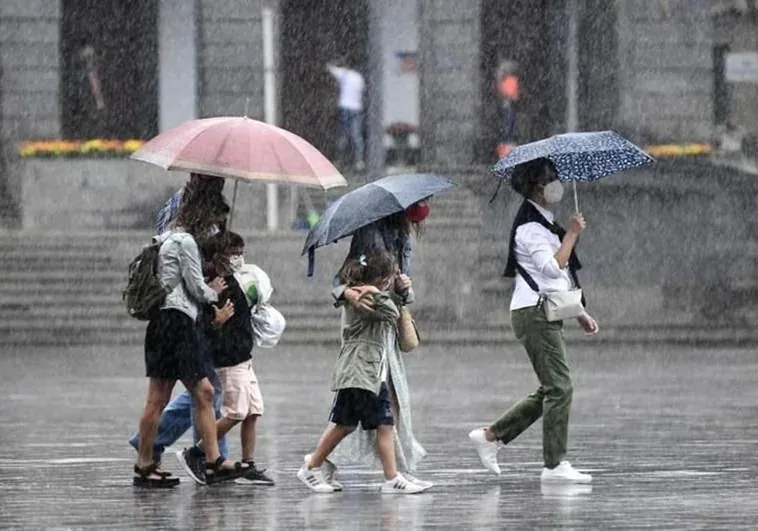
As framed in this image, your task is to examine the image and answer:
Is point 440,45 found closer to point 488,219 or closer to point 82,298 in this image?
point 488,219

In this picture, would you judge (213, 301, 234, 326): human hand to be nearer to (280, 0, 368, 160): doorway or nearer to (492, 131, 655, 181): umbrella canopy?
(492, 131, 655, 181): umbrella canopy

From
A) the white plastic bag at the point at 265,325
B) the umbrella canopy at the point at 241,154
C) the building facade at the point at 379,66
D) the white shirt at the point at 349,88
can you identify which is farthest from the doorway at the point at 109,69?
the umbrella canopy at the point at 241,154

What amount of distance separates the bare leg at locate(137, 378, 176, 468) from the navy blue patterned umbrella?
7.22 feet

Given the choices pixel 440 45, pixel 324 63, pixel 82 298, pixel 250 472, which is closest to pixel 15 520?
pixel 250 472

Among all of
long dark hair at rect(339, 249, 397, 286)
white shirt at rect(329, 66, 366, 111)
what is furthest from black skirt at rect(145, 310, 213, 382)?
white shirt at rect(329, 66, 366, 111)

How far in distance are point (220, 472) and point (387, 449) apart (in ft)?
3.24

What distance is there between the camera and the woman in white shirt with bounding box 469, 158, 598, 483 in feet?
40.3

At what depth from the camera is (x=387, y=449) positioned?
11.8 meters

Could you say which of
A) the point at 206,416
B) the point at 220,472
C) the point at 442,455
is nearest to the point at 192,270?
the point at 206,416

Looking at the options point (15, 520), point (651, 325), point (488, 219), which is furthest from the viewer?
point (488, 219)

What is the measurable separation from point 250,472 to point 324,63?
2915 cm

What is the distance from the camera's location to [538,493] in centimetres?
1192

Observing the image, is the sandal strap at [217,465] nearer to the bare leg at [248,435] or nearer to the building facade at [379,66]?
the bare leg at [248,435]

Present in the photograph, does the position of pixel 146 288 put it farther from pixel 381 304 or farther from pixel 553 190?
pixel 553 190
